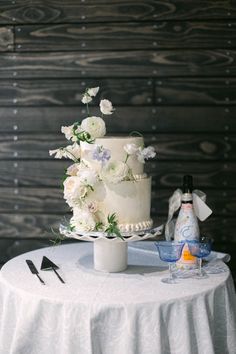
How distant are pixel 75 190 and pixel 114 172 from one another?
0.16 m

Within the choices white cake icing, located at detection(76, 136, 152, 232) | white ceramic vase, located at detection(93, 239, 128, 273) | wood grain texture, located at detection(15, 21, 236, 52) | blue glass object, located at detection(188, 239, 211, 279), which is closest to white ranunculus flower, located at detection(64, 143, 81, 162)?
white cake icing, located at detection(76, 136, 152, 232)

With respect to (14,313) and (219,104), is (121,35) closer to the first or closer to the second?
(219,104)

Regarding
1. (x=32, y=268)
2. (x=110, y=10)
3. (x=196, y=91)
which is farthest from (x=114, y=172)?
(x=110, y=10)

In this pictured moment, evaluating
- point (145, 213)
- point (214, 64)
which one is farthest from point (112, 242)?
point (214, 64)

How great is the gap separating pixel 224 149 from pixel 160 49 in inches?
28.6

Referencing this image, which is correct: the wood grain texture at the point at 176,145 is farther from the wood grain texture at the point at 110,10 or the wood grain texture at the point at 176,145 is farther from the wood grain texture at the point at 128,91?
the wood grain texture at the point at 110,10

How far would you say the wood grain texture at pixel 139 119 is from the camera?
311cm

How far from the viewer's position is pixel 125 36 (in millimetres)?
3135

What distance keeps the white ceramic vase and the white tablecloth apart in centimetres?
7

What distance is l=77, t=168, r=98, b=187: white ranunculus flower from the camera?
1.95m

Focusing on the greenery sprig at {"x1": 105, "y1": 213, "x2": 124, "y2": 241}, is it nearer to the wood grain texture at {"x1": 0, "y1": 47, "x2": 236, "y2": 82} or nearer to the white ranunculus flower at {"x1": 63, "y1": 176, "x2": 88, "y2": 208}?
the white ranunculus flower at {"x1": 63, "y1": 176, "x2": 88, "y2": 208}

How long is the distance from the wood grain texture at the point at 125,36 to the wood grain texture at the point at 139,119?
0.38 metres

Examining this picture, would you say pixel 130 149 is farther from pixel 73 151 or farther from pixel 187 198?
pixel 187 198

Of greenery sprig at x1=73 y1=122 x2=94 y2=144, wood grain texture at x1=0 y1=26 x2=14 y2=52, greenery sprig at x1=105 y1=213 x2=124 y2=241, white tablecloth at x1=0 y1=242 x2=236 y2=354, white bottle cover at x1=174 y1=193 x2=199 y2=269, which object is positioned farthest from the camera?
wood grain texture at x1=0 y1=26 x2=14 y2=52
